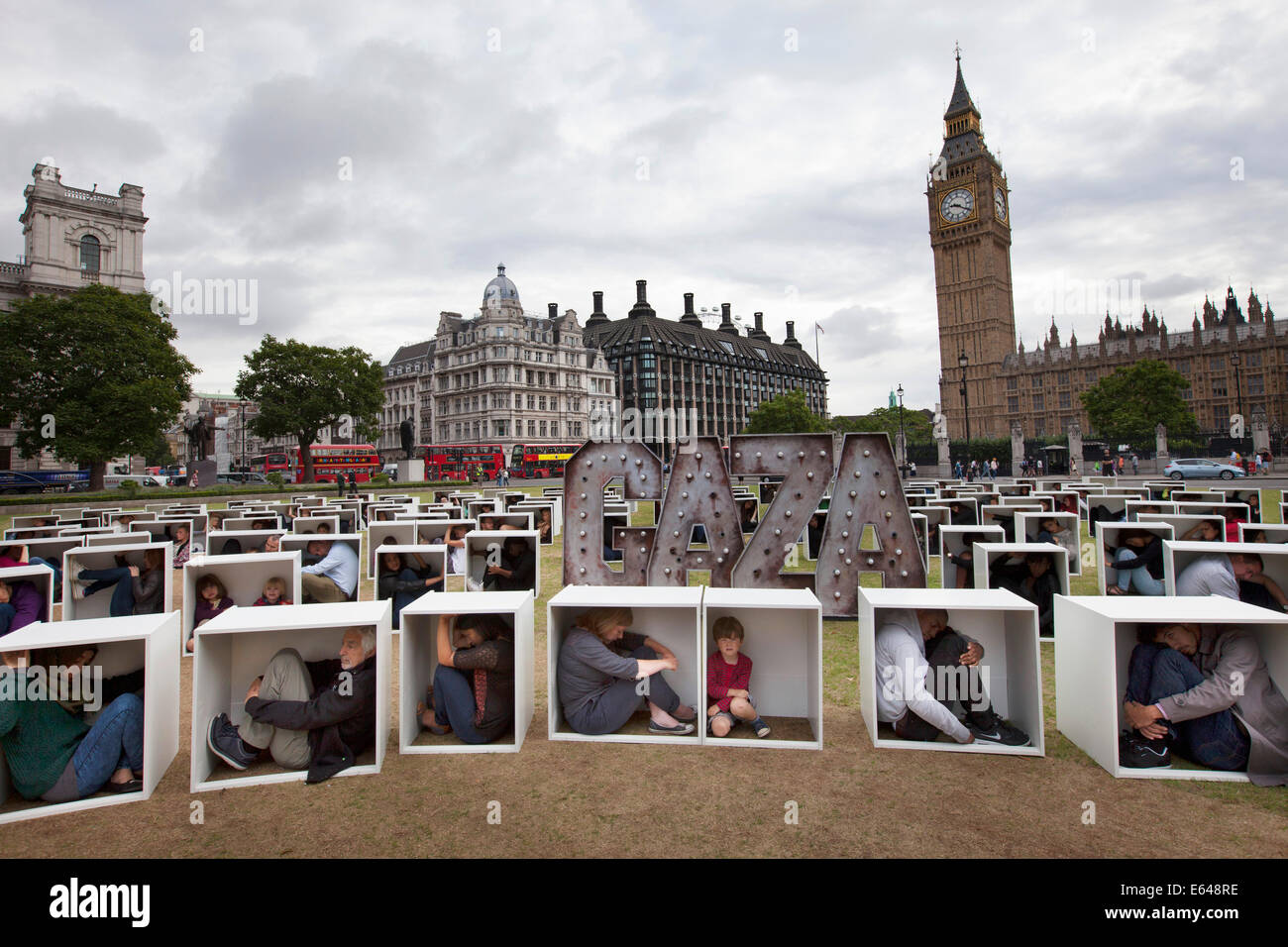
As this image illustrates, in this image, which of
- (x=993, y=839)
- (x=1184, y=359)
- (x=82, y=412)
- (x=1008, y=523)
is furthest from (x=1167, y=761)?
(x=1184, y=359)

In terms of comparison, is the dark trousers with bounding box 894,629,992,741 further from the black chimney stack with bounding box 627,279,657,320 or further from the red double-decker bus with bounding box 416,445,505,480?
the black chimney stack with bounding box 627,279,657,320

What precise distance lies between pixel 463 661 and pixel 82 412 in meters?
42.2

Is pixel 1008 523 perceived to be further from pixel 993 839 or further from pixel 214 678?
pixel 214 678

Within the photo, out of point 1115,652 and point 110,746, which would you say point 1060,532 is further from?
point 110,746

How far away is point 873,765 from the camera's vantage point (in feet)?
18.6

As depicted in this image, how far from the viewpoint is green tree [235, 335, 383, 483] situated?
55.2 metres

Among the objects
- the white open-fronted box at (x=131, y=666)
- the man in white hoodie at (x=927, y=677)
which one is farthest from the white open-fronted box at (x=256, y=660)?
the man in white hoodie at (x=927, y=677)

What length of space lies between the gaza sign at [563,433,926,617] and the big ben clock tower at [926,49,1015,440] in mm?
97453

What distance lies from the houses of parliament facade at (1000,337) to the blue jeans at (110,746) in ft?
321

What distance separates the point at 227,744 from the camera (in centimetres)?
555

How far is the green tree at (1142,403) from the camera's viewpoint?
62.2m

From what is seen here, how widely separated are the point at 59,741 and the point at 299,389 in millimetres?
56713

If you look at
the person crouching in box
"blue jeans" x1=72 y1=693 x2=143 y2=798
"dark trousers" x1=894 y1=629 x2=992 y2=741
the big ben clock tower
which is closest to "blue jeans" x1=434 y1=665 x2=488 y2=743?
the person crouching in box

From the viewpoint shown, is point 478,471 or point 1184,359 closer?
point 478,471
